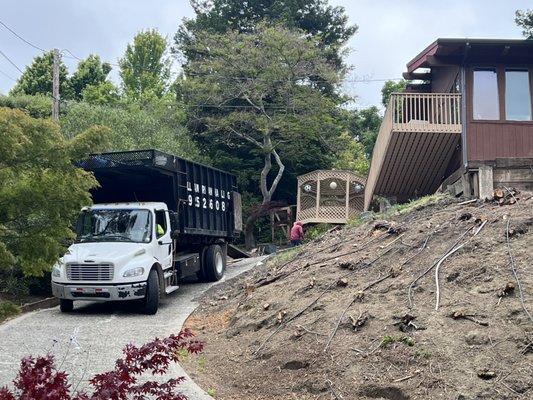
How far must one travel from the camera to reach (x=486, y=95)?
53.1ft

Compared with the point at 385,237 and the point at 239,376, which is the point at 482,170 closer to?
the point at 385,237

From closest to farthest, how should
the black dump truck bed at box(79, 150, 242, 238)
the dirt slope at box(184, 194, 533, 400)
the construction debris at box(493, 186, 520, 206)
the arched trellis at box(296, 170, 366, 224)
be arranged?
the dirt slope at box(184, 194, 533, 400) < the construction debris at box(493, 186, 520, 206) < the black dump truck bed at box(79, 150, 242, 238) < the arched trellis at box(296, 170, 366, 224)

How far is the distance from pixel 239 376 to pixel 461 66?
11.3 metres

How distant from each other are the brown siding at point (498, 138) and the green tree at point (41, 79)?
33.9m

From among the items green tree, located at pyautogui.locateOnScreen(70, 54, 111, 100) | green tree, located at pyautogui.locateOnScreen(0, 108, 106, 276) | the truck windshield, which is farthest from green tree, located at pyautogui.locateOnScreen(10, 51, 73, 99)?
green tree, located at pyautogui.locateOnScreen(0, 108, 106, 276)

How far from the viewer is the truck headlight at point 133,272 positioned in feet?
40.8

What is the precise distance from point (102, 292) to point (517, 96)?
Result: 1119 centimetres

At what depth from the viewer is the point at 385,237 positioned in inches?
450

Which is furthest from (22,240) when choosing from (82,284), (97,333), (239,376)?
(82,284)

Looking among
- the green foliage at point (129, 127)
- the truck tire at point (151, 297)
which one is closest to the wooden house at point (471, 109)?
the truck tire at point (151, 297)

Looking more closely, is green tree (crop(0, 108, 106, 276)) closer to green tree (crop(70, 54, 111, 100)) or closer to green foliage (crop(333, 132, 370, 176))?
green foliage (crop(333, 132, 370, 176))

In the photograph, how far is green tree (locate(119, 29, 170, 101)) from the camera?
47.9 metres

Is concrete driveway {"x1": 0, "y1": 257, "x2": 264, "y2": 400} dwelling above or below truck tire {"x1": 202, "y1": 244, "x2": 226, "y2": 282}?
below

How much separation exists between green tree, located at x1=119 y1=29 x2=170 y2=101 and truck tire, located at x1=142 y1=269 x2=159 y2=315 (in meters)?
36.5
